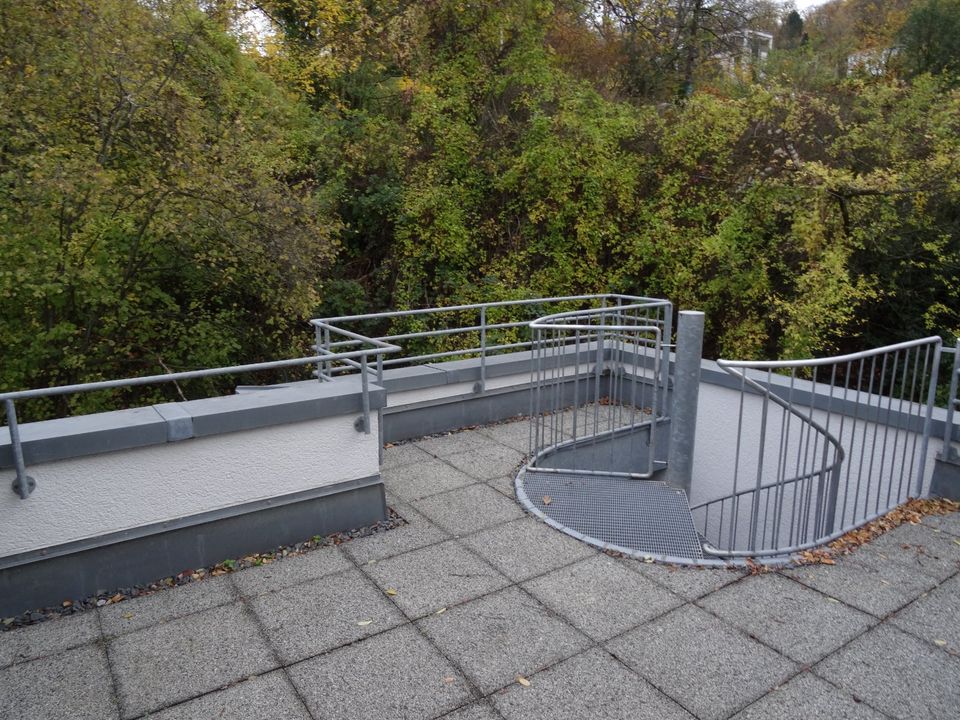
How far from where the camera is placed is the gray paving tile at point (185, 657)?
2816mm

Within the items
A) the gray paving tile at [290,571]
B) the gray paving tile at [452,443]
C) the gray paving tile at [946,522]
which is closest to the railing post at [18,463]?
the gray paving tile at [290,571]

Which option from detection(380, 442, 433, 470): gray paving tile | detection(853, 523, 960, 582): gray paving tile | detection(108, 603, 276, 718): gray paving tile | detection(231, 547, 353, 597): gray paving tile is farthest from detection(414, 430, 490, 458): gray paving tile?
detection(853, 523, 960, 582): gray paving tile

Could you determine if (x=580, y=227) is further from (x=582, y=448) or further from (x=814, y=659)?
(x=814, y=659)

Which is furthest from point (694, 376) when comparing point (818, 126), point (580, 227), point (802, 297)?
point (818, 126)

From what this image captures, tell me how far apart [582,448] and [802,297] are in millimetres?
4558

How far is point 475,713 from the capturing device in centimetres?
268

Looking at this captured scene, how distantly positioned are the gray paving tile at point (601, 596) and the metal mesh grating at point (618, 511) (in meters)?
0.30

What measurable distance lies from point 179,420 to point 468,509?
6.27ft

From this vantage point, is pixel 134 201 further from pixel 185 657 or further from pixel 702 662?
pixel 702 662

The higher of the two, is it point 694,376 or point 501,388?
point 694,376

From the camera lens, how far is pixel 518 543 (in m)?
4.11

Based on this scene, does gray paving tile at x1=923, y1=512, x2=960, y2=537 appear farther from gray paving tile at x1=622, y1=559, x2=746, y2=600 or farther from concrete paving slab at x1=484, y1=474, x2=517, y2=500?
concrete paving slab at x1=484, y1=474, x2=517, y2=500

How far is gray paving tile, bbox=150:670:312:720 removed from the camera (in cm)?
268

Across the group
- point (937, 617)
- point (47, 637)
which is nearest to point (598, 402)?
point (937, 617)
